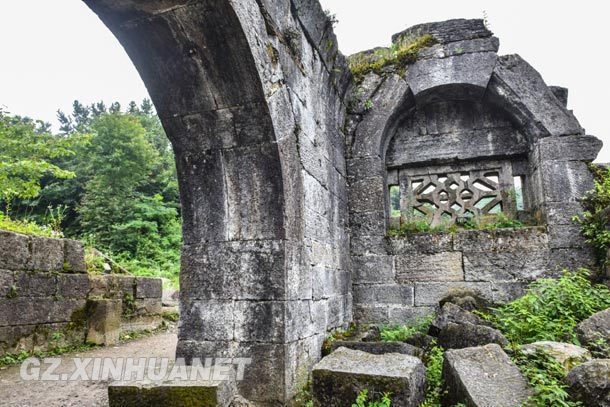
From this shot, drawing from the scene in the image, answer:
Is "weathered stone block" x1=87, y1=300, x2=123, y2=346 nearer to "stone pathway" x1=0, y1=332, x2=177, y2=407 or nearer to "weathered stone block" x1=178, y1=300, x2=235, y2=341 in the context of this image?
"stone pathway" x1=0, y1=332, x2=177, y2=407

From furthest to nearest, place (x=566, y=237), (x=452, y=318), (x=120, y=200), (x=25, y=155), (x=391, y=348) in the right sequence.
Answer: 1. (x=120, y=200)
2. (x=25, y=155)
3. (x=566, y=237)
4. (x=452, y=318)
5. (x=391, y=348)

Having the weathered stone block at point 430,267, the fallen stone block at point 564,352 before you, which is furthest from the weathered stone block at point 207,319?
the weathered stone block at point 430,267

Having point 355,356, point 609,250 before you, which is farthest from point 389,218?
point 355,356

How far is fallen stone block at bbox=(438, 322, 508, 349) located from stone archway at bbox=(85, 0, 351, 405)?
1.14 m

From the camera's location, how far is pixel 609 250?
15.0 ft

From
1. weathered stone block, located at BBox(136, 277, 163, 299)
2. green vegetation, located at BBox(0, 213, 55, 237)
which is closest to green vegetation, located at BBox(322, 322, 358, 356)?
green vegetation, located at BBox(0, 213, 55, 237)

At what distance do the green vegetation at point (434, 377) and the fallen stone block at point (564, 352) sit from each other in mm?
607

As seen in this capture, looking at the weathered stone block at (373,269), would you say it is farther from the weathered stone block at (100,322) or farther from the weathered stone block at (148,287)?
the weathered stone block at (148,287)

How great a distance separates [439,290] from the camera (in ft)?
17.2

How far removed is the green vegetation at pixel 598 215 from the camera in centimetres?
471

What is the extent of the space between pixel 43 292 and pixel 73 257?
2.23ft

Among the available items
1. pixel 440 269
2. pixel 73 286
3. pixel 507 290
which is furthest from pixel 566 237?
pixel 73 286

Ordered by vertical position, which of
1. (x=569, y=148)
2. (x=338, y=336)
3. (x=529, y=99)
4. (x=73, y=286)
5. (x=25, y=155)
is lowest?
(x=338, y=336)

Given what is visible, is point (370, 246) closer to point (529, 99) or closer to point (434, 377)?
point (434, 377)
